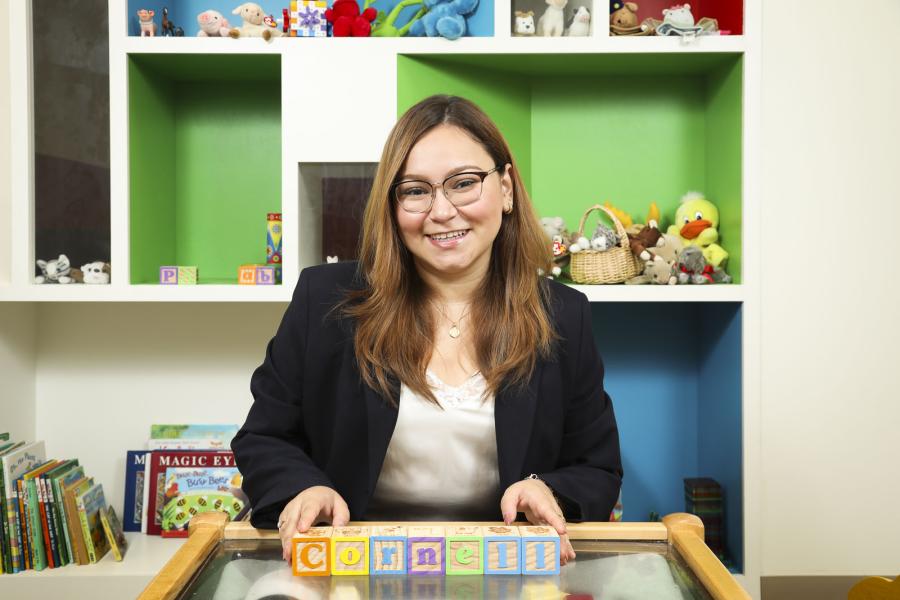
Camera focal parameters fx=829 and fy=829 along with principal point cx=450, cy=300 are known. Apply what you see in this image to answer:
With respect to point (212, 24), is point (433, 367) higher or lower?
lower

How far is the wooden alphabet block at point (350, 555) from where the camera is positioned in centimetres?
90

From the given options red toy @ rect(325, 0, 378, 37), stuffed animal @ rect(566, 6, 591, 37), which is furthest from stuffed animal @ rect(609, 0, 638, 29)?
red toy @ rect(325, 0, 378, 37)

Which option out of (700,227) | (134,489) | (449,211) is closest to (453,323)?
(449,211)

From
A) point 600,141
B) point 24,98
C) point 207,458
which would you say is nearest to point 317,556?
point 207,458

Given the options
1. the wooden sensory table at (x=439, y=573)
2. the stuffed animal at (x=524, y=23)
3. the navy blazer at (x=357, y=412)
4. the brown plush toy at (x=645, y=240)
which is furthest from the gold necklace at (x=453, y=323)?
the stuffed animal at (x=524, y=23)

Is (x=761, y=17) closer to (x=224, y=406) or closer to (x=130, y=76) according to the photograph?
(x=130, y=76)

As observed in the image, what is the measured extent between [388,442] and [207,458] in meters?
1.16

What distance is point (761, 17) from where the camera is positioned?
2.04 meters

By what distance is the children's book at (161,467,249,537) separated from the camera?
2283 millimetres

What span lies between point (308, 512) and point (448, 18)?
4.64 feet

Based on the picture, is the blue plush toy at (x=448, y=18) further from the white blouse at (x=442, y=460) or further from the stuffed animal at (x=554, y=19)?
the white blouse at (x=442, y=460)

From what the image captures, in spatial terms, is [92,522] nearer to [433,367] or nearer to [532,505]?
[433,367]

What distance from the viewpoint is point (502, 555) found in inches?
35.6

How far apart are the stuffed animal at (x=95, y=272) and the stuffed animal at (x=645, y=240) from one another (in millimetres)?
1369
